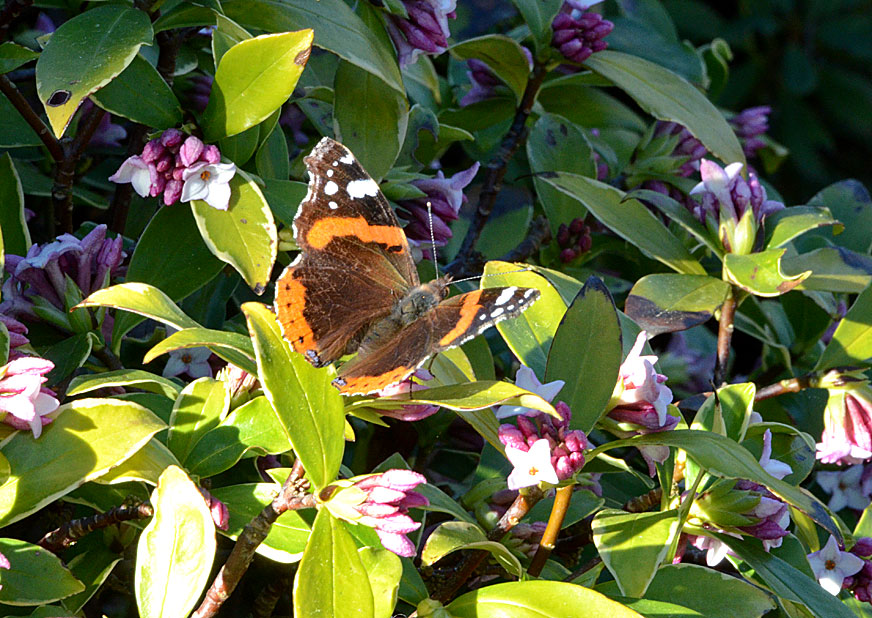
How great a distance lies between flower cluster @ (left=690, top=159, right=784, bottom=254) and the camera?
127 cm

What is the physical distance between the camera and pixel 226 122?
3.40 feet

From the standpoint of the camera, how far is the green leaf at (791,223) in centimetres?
129

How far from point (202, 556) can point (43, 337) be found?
430 mm

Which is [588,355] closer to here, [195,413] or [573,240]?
[195,413]

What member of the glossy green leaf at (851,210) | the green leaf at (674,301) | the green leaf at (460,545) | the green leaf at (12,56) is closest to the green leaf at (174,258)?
the green leaf at (12,56)

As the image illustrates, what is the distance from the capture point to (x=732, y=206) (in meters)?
1.31

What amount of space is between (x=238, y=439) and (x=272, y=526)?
0.09 m

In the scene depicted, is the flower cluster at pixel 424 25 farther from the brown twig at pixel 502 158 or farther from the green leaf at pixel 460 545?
the green leaf at pixel 460 545

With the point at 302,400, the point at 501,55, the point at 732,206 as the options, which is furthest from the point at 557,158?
the point at 302,400

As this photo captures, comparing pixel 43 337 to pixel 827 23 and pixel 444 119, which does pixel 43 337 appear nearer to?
pixel 444 119

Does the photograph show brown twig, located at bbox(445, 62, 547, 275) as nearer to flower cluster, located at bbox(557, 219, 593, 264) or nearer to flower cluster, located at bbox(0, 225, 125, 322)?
flower cluster, located at bbox(557, 219, 593, 264)

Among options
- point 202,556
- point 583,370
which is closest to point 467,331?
point 583,370

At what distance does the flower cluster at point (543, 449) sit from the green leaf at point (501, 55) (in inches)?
28.3

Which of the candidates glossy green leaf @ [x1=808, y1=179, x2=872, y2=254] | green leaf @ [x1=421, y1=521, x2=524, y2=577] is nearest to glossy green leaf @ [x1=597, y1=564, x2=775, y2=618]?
green leaf @ [x1=421, y1=521, x2=524, y2=577]
